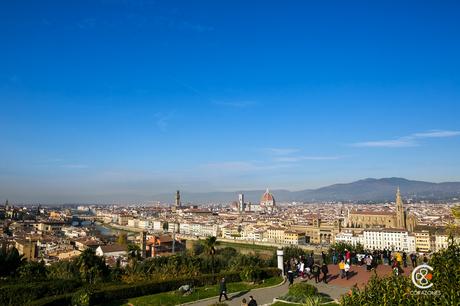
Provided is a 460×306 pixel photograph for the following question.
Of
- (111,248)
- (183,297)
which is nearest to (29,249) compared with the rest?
(111,248)

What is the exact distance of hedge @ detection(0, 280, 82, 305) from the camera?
11.6 metres

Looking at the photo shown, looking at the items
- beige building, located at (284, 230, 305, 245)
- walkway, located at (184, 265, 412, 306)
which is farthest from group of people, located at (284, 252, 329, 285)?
beige building, located at (284, 230, 305, 245)

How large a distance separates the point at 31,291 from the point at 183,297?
472 cm

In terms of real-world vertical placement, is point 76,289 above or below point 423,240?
above

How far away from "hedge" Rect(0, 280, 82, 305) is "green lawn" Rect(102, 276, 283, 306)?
2041mm

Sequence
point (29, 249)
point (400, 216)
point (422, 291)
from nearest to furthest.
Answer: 1. point (422, 291)
2. point (29, 249)
3. point (400, 216)

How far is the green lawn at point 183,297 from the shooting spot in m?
12.1

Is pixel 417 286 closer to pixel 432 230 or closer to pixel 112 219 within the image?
pixel 432 230

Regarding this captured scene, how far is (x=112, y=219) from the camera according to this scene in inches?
6284

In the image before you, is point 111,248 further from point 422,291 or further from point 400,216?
point 400,216

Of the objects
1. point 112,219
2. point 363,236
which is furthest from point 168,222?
point 363,236

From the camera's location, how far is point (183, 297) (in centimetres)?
1266

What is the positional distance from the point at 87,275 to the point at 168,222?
11133cm

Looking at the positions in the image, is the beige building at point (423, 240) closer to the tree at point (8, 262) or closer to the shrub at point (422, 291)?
the tree at point (8, 262)
